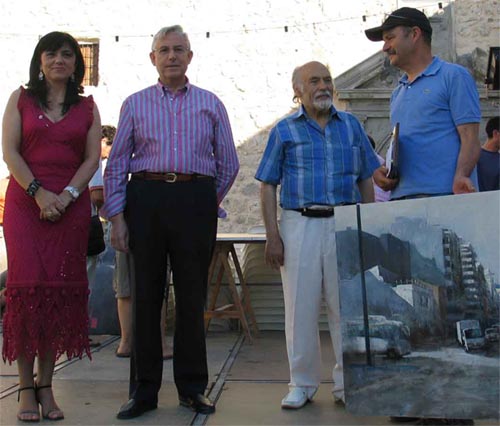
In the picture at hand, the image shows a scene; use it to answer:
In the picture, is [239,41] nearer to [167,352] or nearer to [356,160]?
[167,352]

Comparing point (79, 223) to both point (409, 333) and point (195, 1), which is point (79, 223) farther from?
point (195, 1)

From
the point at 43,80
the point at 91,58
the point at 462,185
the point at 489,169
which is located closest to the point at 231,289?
the point at 489,169

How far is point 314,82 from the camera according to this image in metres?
3.33

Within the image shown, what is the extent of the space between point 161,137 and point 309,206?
2.33 ft

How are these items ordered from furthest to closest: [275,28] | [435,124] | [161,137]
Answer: [275,28]
[161,137]
[435,124]

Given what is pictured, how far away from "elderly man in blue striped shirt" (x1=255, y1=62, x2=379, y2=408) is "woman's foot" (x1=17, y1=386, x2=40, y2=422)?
1.05m

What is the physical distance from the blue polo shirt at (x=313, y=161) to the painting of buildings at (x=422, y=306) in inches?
13.4

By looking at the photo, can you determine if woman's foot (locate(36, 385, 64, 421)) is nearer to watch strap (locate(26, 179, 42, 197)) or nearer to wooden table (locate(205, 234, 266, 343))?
watch strap (locate(26, 179, 42, 197))

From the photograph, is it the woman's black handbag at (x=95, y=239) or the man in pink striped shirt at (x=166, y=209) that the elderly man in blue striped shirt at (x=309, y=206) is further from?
the woman's black handbag at (x=95, y=239)

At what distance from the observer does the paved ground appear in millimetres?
3094

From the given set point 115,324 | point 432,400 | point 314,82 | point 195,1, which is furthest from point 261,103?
point 432,400

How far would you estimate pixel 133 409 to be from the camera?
10.3ft

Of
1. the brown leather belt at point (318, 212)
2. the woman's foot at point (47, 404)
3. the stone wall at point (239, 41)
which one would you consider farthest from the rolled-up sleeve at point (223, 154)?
the stone wall at point (239, 41)

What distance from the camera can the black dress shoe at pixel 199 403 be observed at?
321cm
